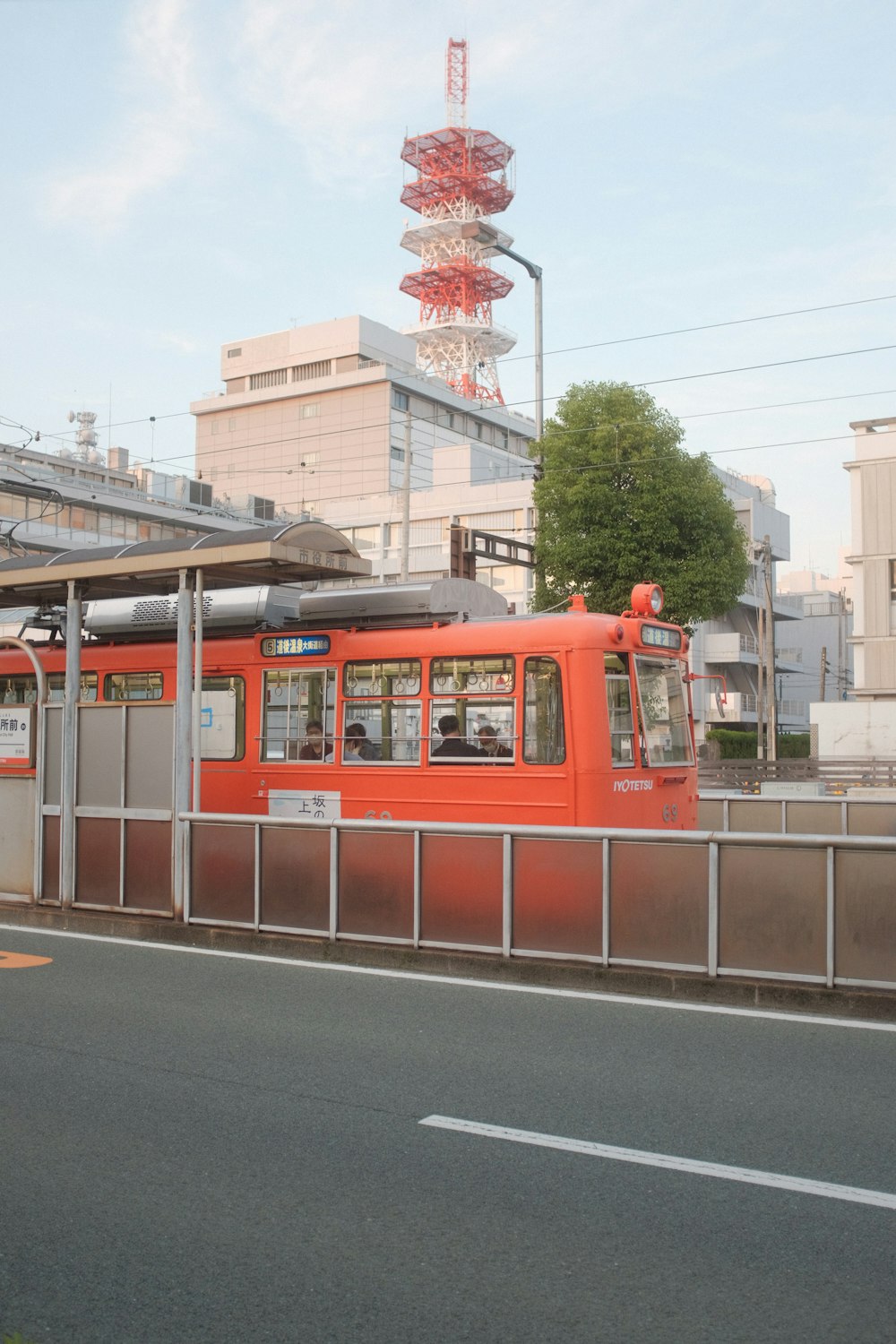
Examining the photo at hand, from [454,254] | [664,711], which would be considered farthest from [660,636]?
[454,254]

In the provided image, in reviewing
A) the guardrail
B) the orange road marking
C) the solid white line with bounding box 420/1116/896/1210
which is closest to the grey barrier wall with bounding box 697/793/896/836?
the orange road marking

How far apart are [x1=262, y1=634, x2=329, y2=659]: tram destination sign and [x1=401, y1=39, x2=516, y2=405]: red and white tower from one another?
286ft

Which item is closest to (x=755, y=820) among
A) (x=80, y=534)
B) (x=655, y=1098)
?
(x=655, y=1098)

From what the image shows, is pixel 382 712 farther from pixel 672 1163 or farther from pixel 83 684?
pixel 672 1163

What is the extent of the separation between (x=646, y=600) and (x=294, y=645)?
4.02 metres

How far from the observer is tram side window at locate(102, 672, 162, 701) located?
1570 centimetres

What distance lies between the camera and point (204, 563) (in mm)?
11938

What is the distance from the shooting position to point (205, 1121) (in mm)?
5801

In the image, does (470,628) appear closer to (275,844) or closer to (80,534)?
(275,844)

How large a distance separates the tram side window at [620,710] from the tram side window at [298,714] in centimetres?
319

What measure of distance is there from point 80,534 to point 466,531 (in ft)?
137

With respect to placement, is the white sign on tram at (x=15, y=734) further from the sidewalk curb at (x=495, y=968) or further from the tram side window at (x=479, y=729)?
the tram side window at (x=479, y=729)

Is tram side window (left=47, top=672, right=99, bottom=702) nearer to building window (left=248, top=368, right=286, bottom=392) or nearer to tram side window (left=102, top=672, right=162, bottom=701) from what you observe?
tram side window (left=102, top=672, right=162, bottom=701)

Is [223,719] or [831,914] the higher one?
[223,719]
